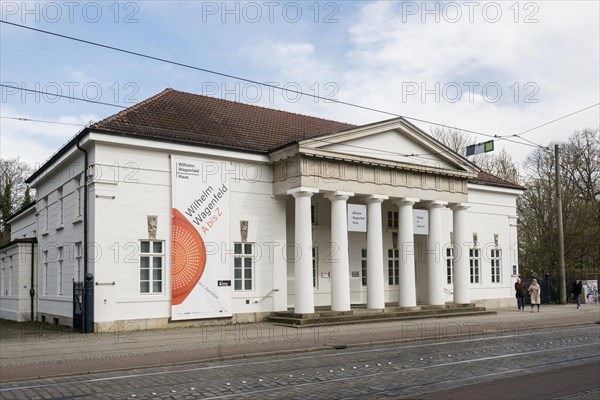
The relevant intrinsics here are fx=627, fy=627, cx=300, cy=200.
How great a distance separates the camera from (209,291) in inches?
940

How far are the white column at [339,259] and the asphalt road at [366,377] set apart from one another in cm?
823

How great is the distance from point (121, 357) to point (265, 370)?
13.1ft

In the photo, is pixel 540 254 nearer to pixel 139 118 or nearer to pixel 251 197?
pixel 251 197

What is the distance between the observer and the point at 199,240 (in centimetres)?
2388

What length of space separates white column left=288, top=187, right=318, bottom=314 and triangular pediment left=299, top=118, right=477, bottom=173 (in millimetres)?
1838

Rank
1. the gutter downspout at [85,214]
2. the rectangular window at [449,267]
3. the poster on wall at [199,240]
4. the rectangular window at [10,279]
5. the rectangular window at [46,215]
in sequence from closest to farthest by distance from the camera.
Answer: the gutter downspout at [85,214]
the poster on wall at [199,240]
the rectangular window at [46,215]
the rectangular window at [10,279]
the rectangular window at [449,267]

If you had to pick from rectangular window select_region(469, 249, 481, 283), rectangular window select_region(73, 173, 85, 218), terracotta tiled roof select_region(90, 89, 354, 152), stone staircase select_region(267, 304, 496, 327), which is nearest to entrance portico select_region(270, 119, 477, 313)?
stone staircase select_region(267, 304, 496, 327)

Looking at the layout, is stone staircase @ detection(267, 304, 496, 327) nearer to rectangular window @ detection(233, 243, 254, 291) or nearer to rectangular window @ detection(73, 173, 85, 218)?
rectangular window @ detection(233, 243, 254, 291)

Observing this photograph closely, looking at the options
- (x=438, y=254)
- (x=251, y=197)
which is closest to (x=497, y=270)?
(x=438, y=254)

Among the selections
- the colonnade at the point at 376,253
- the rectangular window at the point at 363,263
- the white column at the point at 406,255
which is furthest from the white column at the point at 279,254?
the rectangular window at the point at 363,263

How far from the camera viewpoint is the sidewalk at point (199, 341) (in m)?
14.1

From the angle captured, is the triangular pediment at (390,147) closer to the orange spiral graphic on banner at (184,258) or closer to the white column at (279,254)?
the white column at (279,254)

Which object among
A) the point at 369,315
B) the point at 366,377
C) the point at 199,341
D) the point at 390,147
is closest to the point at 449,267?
the point at 390,147

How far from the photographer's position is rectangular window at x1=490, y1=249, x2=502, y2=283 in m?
35.5
